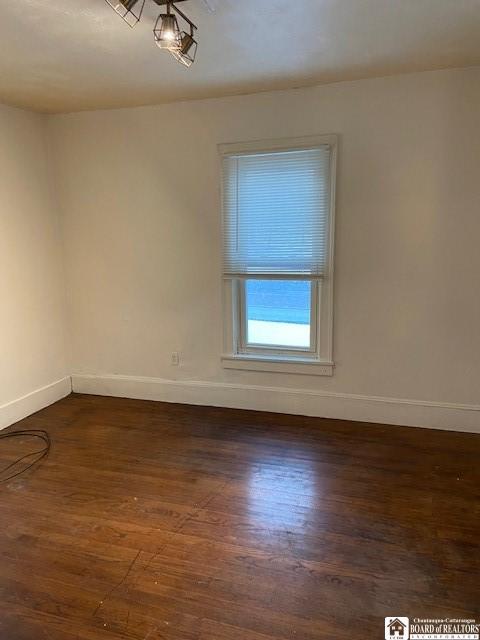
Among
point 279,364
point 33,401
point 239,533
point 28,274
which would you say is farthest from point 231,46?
point 33,401

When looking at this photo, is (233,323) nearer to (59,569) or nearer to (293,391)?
(293,391)

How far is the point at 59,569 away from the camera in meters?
2.09

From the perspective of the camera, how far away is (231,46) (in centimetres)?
251

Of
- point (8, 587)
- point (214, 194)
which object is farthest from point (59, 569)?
point (214, 194)

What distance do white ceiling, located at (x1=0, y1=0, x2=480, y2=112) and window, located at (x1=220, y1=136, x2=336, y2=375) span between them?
1.79 ft

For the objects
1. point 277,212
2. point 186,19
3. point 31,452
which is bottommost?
point 31,452

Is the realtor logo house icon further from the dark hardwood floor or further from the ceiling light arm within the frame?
the ceiling light arm

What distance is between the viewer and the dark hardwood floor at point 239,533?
6.00 feet

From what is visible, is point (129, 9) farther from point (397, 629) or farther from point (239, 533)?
point (397, 629)

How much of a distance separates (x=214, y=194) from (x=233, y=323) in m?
1.07

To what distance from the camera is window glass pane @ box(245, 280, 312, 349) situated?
3670mm

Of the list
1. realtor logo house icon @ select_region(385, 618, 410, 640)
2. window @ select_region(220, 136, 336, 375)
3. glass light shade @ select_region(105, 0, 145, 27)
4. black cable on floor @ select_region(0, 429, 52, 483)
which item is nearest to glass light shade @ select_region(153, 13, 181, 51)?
glass light shade @ select_region(105, 0, 145, 27)

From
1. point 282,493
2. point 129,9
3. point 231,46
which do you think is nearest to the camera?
point 129,9

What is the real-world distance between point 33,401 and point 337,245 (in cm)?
290
